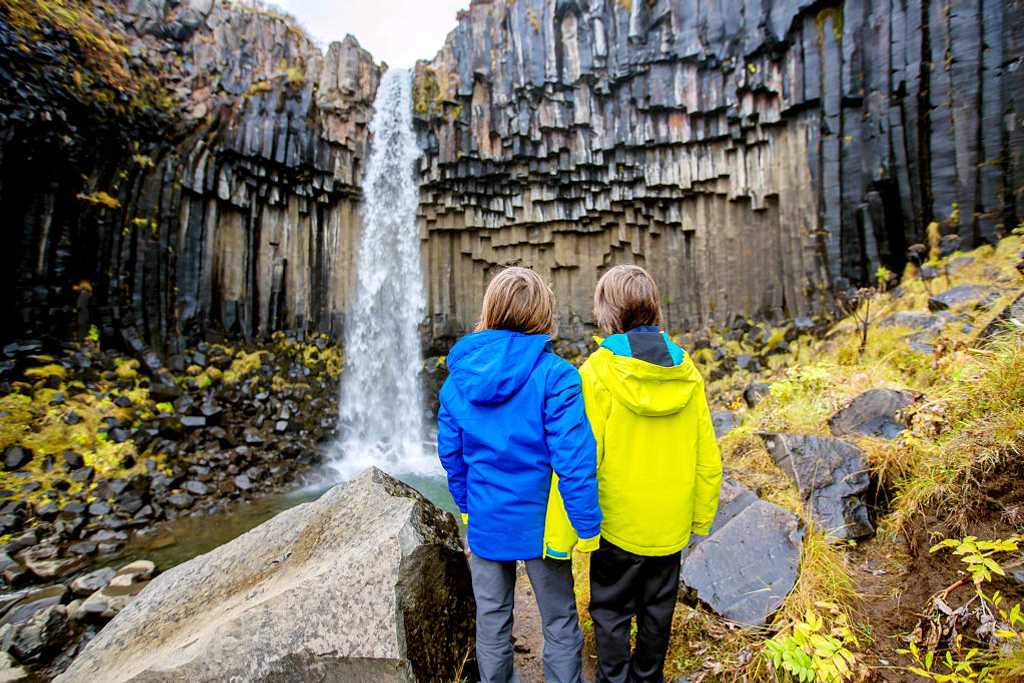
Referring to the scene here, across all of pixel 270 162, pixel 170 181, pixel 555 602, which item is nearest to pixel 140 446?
pixel 170 181

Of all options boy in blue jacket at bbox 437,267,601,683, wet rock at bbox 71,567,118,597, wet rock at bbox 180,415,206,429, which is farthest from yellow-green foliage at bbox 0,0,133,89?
boy in blue jacket at bbox 437,267,601,683

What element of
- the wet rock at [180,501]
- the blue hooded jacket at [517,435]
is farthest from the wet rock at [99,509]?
the blue hooded jacket at [517,435]

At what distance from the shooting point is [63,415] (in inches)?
376

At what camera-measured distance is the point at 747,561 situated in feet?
9.98

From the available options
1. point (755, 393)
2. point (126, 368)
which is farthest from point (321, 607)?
point (126, 368)

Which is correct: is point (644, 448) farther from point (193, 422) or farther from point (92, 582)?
point (193, 422)

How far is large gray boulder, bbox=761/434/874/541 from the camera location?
3240mm

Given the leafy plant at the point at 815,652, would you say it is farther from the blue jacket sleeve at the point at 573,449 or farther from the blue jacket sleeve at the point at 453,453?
the blue jacket sleeve at the point at 453,453

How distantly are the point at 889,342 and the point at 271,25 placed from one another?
18056mm

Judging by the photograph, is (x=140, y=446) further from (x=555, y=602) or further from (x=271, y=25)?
(x=271, y=25)

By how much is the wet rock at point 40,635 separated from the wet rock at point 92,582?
3.64ft

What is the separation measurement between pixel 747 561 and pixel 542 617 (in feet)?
5.27

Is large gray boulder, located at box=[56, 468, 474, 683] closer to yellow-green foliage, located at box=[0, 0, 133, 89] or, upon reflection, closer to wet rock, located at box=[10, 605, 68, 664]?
wet rock, located at box=[10, 605, 68, 664]

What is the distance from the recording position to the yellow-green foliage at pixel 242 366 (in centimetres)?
1295
